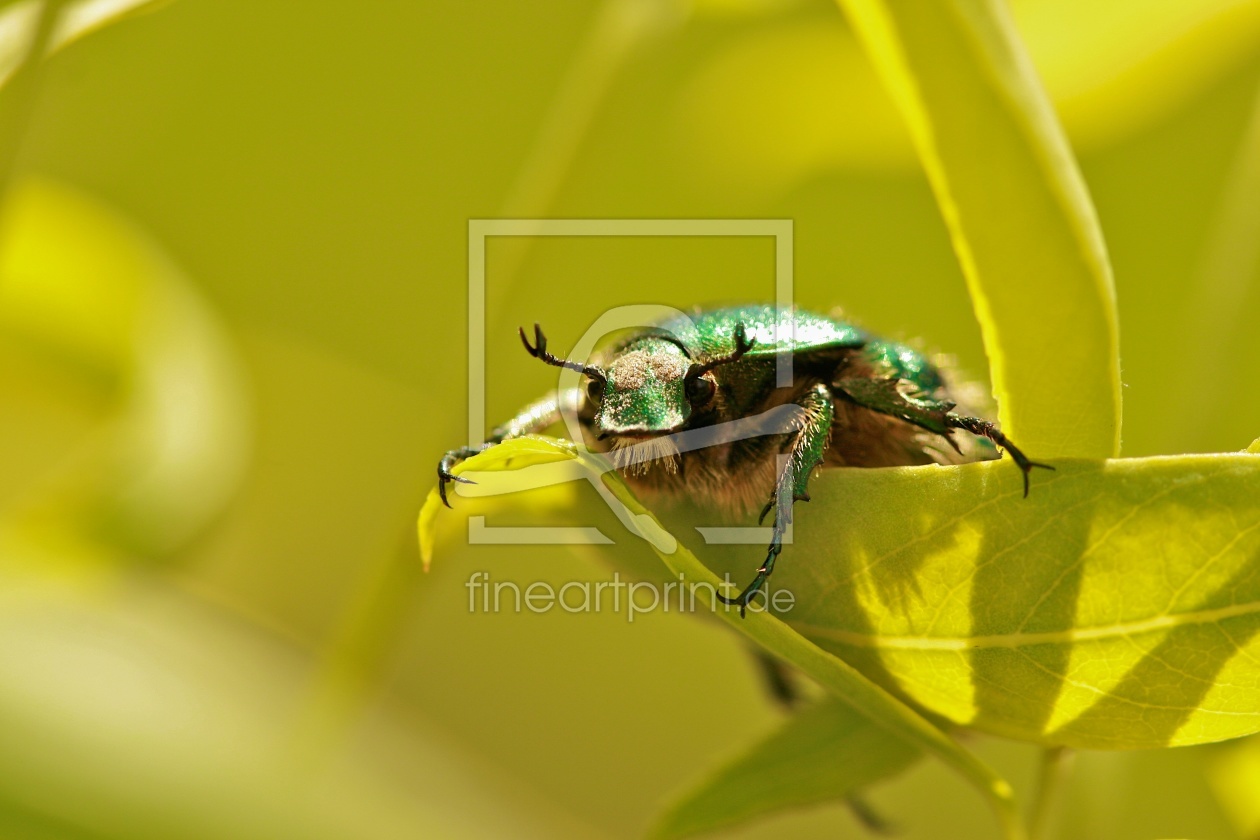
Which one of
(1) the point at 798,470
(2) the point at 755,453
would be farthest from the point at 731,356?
(1) the point at 798,470

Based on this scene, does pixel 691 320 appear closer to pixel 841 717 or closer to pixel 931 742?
pixel 841 717

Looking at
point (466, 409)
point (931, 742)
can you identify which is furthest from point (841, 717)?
point (466, 409)

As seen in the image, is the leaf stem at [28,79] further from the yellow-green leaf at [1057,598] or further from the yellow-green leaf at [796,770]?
the yellow-green leaf at [796,770]

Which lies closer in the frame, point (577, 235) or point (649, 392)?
point (649, 392)

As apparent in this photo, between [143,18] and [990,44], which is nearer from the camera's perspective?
[990,44]

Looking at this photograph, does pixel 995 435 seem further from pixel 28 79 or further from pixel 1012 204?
pixel 28 79

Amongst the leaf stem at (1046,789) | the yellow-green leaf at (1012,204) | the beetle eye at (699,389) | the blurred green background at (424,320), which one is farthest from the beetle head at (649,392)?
the leaf stem at (1046,789)
